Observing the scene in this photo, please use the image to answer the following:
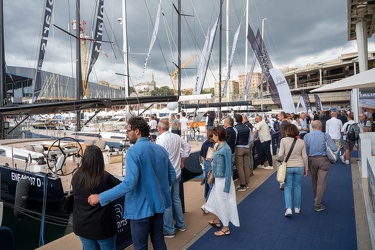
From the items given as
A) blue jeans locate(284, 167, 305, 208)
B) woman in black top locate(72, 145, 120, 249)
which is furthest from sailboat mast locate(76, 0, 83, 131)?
woman in black top locate(72, 145, 120, 249)

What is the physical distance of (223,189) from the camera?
4074 mm

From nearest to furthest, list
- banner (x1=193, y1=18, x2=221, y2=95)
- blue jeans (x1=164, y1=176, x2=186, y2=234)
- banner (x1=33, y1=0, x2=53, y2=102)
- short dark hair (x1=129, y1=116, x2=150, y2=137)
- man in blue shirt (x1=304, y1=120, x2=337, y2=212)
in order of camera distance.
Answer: short dark hair (x1=129, y1=116, x2=150, y2=137), blue jeans (x1=164, y1=176, x2=186, y2=234), man in blue shirt (x1=304, y1=120, x2=337, y2=212), banner (x1=33, y1=0, x2=53, y2=102), banner (x1=193, y1=18, x2=221, y2=95)

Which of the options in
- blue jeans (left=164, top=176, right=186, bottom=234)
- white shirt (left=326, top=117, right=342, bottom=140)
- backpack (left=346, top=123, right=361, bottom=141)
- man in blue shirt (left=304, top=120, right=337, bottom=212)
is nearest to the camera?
blue jeans (left=164, top=176, right=186, bottom=234)

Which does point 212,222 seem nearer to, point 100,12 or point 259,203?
point 259,203

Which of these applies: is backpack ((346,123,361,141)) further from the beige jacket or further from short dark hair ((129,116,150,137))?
short dark hair ((129,116,150,137))

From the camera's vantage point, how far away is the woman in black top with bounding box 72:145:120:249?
2529 millimetres

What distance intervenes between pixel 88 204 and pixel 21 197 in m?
4.39

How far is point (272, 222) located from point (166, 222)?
1848mm

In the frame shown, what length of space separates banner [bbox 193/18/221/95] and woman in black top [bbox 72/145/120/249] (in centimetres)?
1430

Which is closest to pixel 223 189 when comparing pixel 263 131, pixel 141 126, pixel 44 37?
pixel 141 126

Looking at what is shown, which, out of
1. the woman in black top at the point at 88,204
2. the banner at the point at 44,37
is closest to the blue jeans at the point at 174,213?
the woman in black top at the point at 88,204

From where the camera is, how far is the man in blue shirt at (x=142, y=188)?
2.50 m

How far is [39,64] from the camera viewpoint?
1209 cm

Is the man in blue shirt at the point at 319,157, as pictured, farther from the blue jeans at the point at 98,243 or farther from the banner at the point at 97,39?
the banner at the point at 97,39
